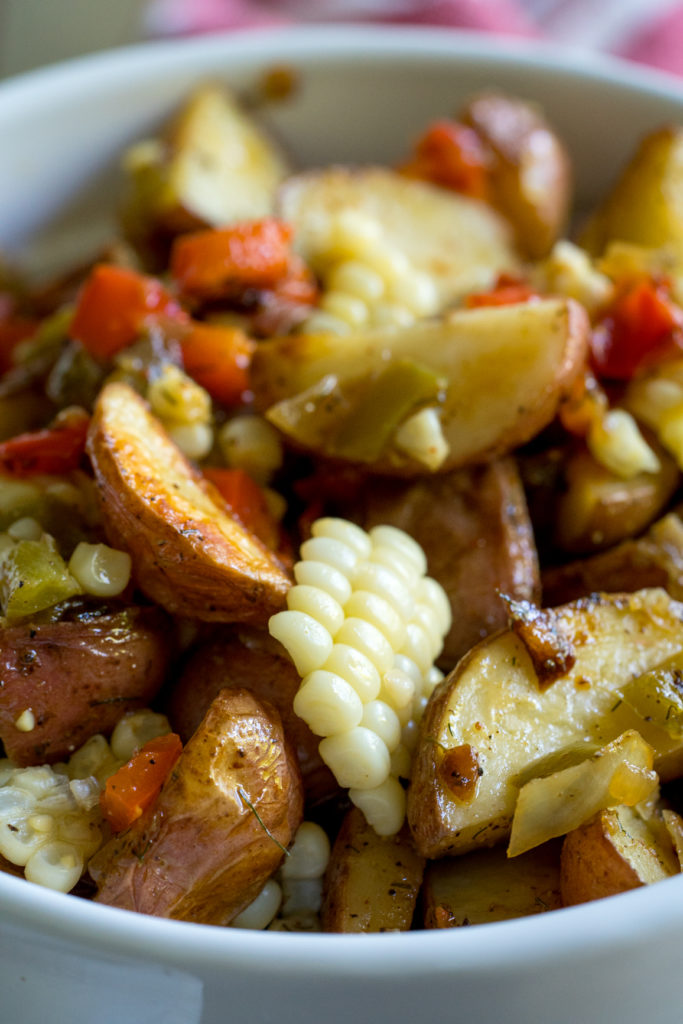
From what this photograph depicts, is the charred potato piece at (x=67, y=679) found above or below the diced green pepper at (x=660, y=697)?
above

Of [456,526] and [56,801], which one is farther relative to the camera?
[456,526]

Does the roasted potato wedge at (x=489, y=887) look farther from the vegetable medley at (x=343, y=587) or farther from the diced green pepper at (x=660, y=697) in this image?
the diced green pepper at (x=660, y=697)

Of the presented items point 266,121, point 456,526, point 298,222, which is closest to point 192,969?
point 456,526

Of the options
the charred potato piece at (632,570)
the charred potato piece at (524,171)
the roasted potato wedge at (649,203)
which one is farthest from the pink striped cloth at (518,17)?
the charred potato piece at (632,570)

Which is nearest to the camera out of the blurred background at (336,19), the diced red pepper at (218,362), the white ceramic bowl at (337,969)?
the white ceramic bowl at (337,969)

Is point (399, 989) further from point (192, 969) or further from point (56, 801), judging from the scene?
point (56, 801)

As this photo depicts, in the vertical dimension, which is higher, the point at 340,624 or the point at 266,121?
the point at 266,121

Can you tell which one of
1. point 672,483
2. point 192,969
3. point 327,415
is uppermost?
point 327,415
